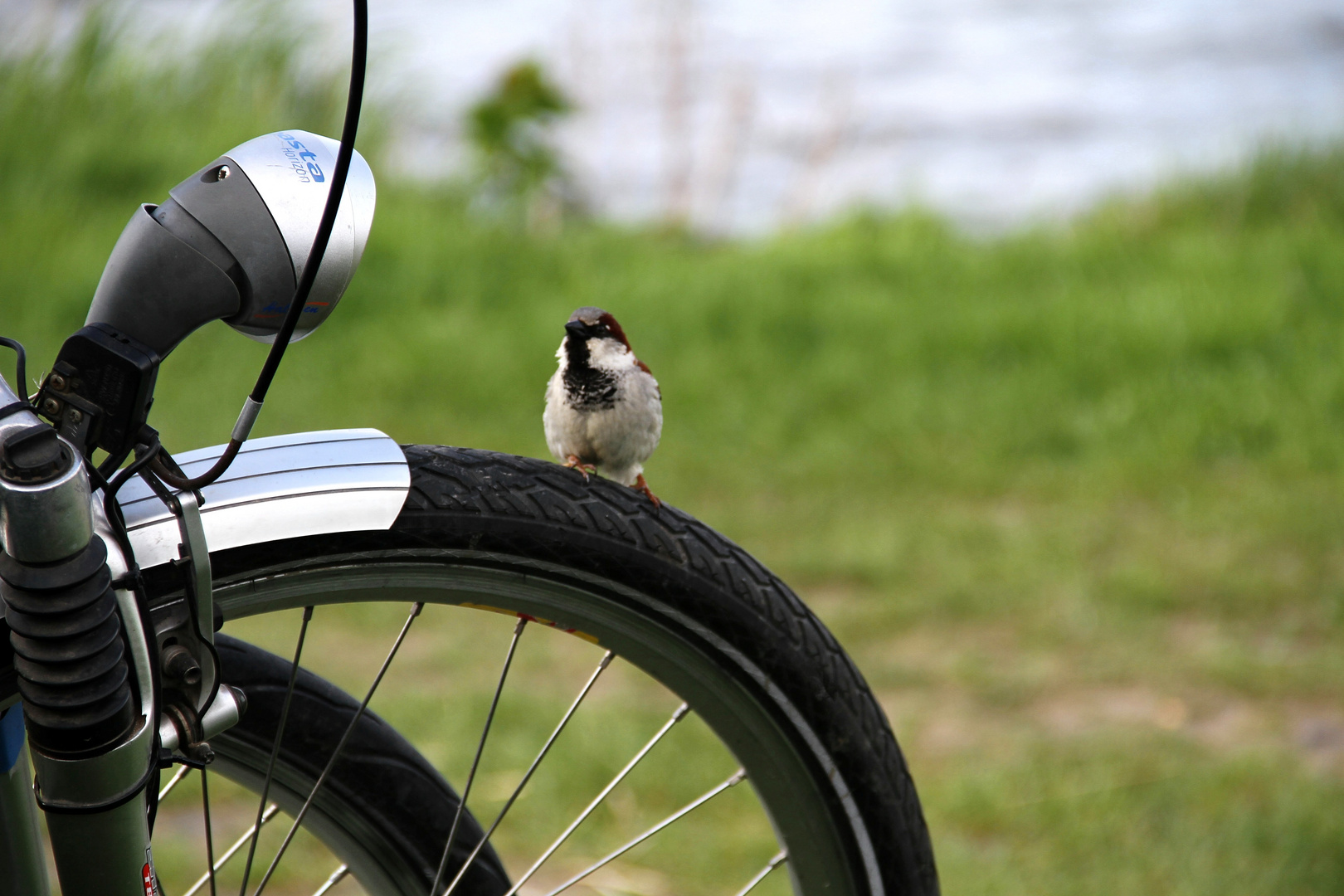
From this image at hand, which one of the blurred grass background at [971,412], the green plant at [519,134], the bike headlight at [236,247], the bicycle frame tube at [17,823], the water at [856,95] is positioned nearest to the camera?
the bike headlight at [236,247]

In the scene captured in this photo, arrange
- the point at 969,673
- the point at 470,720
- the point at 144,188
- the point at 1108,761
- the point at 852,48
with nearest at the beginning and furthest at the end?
the point at 1108,761 → the point at 470,720 → the point at 969,673 → the point at 144,188 → the point at 852,48

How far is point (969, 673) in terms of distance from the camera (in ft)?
10.0

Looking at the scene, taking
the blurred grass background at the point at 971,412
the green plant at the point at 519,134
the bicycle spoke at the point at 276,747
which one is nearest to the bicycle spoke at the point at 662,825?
the bicycle spoke at the point at 276,747

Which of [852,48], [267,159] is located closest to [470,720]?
[267,159]

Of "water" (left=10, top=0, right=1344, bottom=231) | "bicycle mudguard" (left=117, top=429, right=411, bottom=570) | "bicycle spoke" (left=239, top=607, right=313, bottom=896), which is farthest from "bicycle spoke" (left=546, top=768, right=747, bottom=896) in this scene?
"water" (left=10, top=0, right=1344, bottom=231)

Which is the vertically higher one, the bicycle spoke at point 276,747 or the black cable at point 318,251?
the black cable at point 318,251

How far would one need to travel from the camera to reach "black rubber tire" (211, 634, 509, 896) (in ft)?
4.16

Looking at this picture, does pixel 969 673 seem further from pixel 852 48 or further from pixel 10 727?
pixel 852 48

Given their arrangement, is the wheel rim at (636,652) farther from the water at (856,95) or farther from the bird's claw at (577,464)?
the water at (856,95)

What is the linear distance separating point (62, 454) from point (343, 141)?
307 millimetres

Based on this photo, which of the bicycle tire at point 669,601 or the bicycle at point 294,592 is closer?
the bicycle at point 294,592

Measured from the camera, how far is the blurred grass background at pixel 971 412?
263 centimetres

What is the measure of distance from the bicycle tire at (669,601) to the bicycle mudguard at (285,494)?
1 centimetres

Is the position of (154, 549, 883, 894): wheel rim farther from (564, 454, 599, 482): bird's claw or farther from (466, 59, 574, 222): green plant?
(466, 59, 574, 222): green plant
